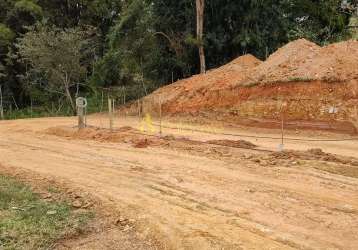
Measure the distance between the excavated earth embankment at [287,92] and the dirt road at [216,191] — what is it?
3242 mm

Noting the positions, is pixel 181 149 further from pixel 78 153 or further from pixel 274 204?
pixel 274 204

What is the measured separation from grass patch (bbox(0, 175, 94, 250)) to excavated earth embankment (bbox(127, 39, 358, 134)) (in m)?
10.7

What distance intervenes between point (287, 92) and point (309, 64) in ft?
Answer: 5.27

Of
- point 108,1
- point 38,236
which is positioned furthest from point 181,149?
→ point 108,1

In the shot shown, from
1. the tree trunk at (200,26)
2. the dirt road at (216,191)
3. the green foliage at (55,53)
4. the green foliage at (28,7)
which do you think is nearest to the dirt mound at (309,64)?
the dirt road at (216,191)

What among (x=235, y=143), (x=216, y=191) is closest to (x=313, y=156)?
(x=235, y=143)

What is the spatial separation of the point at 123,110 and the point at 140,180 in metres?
15.4

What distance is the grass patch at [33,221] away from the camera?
6.29 m

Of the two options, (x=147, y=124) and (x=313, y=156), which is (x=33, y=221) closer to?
(x=313, y=156)

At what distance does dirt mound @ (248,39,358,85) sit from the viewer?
17312mm

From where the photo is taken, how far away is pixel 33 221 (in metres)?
6.92

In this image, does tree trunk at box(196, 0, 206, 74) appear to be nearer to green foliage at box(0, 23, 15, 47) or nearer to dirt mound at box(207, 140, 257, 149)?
dirt mound at box(207, 140, 257, 149)

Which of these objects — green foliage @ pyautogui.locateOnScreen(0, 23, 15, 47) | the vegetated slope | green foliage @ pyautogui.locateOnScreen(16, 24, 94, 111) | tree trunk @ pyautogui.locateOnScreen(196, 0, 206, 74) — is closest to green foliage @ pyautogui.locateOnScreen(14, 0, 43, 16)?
green foliage @ pyautogui.locateOnScreen(0, 23, 15, 47)

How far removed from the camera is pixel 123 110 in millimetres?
24422
